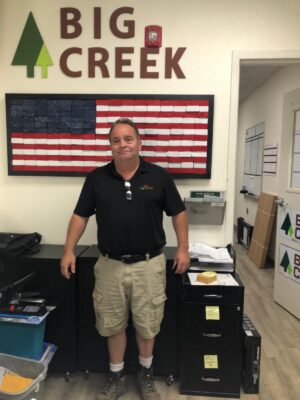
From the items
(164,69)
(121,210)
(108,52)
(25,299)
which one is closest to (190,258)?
(121,210)

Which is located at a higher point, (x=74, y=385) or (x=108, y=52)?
(x=108, y=52)

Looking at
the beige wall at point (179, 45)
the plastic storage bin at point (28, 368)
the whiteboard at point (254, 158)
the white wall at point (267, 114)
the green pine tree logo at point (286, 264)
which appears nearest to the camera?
the plastic storage bin at point (28, 368)

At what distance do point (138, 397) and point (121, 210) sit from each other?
1133mm

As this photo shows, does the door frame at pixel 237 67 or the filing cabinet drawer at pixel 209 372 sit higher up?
the door frame at pixel 237 67

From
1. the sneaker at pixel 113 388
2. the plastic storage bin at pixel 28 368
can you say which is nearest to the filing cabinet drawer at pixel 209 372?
the sneaker at pixel 113 388

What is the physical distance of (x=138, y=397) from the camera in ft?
6.53

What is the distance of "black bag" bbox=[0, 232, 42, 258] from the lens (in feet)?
6.93

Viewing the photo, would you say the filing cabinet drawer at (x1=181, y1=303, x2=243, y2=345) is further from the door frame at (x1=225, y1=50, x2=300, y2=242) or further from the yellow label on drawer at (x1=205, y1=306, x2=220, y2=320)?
the door frame at (x1=225, y1=50, x2=300, y2=242)

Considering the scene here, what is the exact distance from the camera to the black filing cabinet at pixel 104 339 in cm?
→ 210

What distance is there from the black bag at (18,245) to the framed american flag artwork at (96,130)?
49 cm

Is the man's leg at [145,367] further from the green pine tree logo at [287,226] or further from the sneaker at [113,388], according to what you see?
the green pine tree logo at [287,226]

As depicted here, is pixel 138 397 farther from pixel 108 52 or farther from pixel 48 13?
pixel 48 13

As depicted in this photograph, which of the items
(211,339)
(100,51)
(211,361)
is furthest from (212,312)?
(100,51)

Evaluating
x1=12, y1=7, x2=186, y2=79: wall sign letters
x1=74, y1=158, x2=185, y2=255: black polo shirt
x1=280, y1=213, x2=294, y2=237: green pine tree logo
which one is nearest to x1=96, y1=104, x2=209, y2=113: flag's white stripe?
x1=12, y1=7, x2=186, y2=79: wall sign letters
